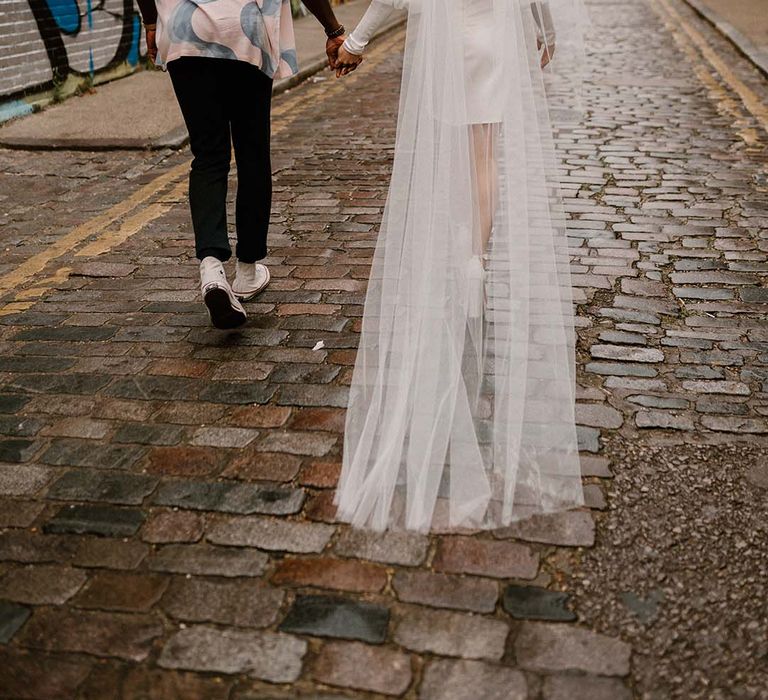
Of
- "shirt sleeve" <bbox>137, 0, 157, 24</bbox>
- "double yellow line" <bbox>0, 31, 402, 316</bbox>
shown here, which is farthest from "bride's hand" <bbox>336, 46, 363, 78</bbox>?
"double yellow line" <bbox>0, 31, 402, 316</bbox>

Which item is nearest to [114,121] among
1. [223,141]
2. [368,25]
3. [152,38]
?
[152,38]

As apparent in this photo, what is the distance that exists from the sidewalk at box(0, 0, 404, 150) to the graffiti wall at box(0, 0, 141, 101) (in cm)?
28

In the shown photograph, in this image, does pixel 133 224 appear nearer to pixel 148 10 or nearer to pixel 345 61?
pixel 148 10

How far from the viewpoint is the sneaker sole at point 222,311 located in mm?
3719

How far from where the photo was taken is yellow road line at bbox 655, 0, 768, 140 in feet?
26.7

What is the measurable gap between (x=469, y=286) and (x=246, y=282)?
135cm

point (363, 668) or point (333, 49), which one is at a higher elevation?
point (333, 49)

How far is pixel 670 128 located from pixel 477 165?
5059mm

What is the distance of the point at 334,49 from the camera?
→ 12.0 ft

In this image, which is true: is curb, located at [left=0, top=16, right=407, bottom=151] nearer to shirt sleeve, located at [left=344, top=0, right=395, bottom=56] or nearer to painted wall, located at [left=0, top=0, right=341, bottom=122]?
painted wall, located at [left=0, top=0, right=341, bottom=122]

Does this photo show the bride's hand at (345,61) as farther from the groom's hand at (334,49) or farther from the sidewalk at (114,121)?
the sidewalk at (114,121)

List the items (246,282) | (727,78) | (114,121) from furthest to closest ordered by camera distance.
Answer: (727,78), (114,121), (246,282)

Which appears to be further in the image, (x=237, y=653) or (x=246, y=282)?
(x=246, y=282)

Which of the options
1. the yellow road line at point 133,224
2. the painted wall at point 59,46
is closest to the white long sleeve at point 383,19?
the yellow road line at point 133,224
